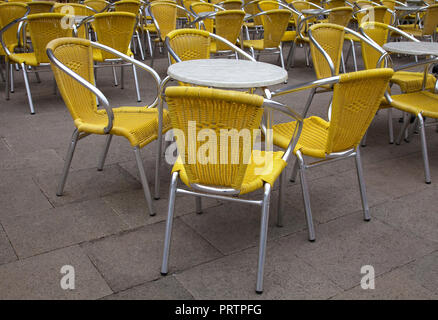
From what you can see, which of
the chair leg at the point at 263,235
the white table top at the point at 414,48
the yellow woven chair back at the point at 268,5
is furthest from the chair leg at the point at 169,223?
the yellow woven chair back at the point at 268,5

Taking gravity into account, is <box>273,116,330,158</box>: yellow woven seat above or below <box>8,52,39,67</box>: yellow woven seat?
below

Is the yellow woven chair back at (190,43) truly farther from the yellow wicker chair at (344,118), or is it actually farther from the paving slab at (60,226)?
the paving slab at (60,226)

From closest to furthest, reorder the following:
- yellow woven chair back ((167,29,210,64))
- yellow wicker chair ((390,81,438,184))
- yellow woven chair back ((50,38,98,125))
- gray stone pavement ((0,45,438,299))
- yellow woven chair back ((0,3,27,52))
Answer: gray stone pavement ((0,45,438,299)) < yellow woven chair back ((50,38,98,125)) < yellow woven chair back ((167,29,210,64)) < yellow wicker chair ((390,81,438,184)) < yellow woven chair back ((0,3,27,52))

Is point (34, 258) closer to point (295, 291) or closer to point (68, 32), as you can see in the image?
point (295, 291)

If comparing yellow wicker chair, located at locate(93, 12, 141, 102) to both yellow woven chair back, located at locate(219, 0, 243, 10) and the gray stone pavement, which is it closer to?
the gray stone pavement

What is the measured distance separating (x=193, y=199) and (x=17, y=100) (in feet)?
9.54

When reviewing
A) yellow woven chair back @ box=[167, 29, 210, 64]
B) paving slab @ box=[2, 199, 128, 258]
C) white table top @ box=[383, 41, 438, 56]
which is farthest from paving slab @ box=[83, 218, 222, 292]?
white table top @ box=[383, 41, 438, 56]

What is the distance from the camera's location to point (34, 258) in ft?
6.98

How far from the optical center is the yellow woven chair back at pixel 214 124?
1.61 metres

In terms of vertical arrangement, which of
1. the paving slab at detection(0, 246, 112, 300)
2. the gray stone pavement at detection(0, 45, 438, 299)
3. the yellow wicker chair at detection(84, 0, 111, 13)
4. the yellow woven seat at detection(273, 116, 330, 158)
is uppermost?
the yellow wicker chair at detection(84, 0, 111, 13)

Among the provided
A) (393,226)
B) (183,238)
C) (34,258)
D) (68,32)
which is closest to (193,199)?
(183,238)

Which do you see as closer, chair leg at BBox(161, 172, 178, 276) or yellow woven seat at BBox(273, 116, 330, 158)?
chair leg at BBox(161, 172, 178, 276)

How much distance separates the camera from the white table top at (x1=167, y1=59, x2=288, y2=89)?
2096 mm

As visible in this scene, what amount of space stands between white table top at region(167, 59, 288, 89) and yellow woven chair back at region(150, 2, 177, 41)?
3234 millimetres
